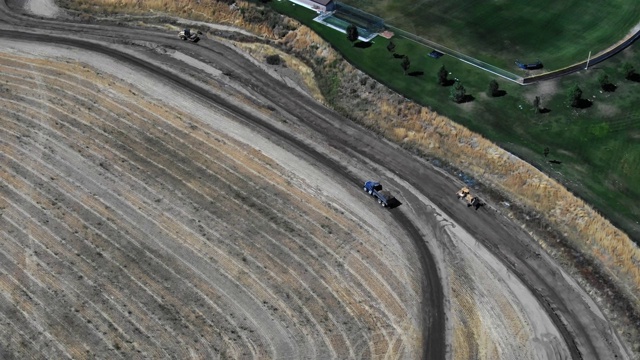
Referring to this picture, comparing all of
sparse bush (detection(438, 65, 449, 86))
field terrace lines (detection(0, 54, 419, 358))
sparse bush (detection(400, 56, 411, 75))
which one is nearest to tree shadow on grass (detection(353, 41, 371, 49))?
sparse bush (detection(400, 56, 411, 75))

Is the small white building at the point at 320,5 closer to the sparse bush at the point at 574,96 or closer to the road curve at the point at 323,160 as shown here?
the road curve at the point at 323,160

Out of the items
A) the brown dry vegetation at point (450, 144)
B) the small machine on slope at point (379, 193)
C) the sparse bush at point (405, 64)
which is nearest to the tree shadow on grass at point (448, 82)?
the sparse bush at point (405, 64)

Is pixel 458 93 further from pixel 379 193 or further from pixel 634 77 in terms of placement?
pixel 634 77

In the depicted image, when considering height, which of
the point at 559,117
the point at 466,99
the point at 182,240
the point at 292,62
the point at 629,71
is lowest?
the point at 182,240

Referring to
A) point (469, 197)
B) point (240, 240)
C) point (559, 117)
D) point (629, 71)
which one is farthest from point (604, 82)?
point (240, 240)

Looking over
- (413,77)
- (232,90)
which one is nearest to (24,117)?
(232,90)

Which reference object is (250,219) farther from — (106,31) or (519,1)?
(519,1)

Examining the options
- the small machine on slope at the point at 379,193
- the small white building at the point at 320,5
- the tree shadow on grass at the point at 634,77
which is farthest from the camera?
the small white building at the point at 320,5
